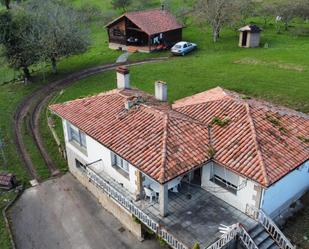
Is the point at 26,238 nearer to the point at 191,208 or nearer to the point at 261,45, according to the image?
the point at 191,208

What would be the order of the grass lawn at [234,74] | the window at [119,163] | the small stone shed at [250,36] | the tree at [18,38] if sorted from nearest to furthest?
the window at [119,163], the grass lawn at [234,74], the tree at [18,38], the small stone shed at [250,36]

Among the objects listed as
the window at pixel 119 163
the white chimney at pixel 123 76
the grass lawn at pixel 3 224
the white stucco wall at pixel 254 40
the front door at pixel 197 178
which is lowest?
the grass lawn at pixel 3 224

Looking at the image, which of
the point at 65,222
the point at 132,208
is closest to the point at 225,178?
the point at 132,208

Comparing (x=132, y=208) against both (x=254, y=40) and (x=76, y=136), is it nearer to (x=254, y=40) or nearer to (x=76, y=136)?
(x=76, y=136)

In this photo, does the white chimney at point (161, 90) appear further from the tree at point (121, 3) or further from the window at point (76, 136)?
the tree at point (121, 3)

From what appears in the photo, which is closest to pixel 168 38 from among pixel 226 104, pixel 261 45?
pixel 261 45

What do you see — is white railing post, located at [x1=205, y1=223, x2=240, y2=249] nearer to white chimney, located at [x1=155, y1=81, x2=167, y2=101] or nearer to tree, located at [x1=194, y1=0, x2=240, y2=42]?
white chimney, located at [x1=155, y1=81, x2=167, y2=101]

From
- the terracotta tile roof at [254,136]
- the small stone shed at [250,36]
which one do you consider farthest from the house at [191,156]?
the small stone shed at [250,36]
